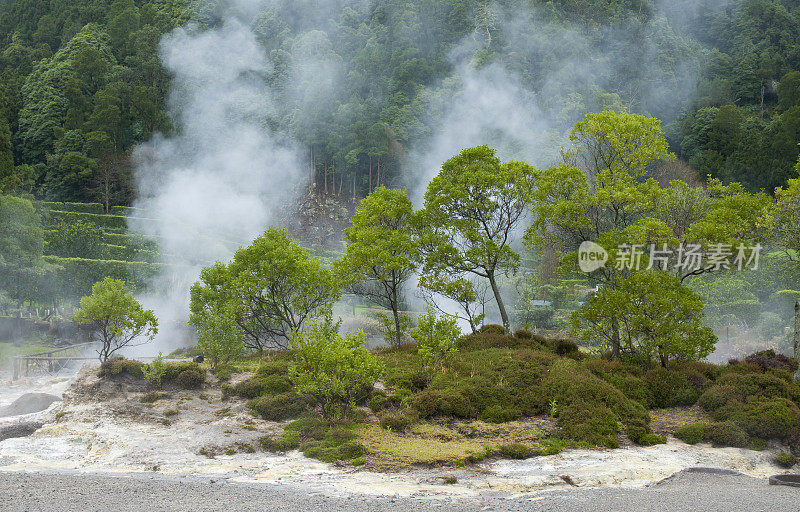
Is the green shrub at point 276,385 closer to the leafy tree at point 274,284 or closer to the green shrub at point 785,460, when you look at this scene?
the leafy tree at point 274,284

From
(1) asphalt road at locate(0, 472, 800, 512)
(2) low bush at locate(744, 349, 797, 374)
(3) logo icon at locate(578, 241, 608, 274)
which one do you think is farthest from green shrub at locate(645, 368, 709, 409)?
(1) asphalt road at locate(0, 472, 800, 512)

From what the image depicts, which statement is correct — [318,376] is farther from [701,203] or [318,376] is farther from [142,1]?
[142,1]

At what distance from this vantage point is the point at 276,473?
446 inches

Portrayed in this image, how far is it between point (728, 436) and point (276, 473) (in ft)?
30.2

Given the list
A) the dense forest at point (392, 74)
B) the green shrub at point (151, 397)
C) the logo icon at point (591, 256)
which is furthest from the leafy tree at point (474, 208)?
the dense forest at point (392, 74)

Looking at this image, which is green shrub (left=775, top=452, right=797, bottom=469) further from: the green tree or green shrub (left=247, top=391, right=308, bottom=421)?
the green tree

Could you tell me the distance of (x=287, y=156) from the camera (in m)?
64.2

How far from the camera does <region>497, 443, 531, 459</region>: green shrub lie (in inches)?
470

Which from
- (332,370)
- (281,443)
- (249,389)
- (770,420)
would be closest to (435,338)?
(332,370)

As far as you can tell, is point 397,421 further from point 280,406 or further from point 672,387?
point 672,387

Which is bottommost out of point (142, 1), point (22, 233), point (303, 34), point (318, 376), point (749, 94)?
point (318, 376)

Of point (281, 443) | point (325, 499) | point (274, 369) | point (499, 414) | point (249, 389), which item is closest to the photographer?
A: point (325, 499)

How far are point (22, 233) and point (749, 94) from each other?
6524 centimetres

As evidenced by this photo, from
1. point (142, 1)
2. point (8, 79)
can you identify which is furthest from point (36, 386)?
point (142, 1)
